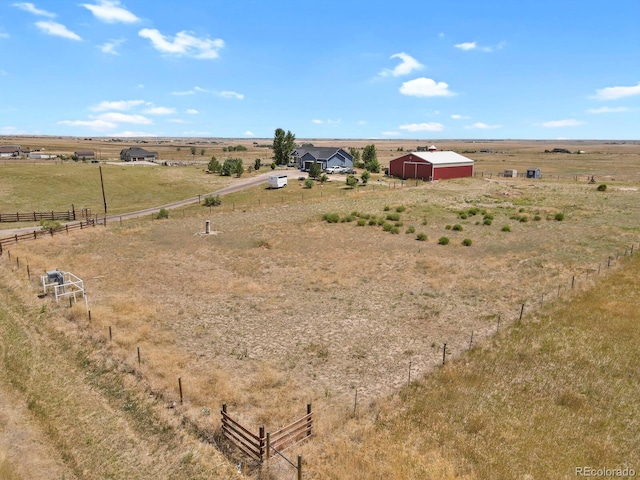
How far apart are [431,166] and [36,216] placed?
60.8m

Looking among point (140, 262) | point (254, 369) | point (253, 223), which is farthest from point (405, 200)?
point (254, 369)

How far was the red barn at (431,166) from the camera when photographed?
7506 centimetres

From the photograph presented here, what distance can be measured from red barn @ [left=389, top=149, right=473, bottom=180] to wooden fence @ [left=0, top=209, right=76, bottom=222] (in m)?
55.4

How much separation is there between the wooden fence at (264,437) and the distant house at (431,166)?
6738 centimetres

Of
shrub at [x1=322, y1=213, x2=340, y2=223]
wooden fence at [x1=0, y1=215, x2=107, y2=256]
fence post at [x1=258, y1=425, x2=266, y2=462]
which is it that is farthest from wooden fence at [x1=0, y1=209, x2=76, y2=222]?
fence post at [x1=258, y1=425, x2=266, y2=462]

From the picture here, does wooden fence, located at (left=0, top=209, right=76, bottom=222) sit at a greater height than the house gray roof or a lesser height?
lesser

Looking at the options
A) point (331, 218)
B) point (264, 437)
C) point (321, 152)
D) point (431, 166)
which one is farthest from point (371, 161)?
point (264, 437)

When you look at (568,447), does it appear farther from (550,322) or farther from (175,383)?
(175,383)

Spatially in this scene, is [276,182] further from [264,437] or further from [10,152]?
[10,152]

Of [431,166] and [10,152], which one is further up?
[10,152]

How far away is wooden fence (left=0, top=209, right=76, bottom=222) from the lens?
4944 centimetres

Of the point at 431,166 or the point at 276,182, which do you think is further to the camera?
the point at 431,166

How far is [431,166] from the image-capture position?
244 feet

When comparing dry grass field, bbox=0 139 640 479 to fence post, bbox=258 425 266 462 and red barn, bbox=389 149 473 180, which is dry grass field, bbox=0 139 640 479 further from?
→ red barn, bbox=389 149 473 180
